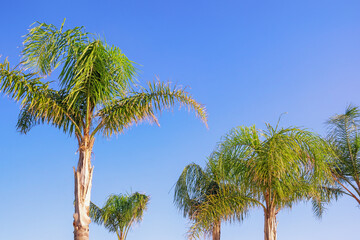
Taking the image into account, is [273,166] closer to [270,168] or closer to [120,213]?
[270,168]

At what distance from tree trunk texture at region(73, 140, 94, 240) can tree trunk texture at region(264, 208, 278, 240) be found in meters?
4.24

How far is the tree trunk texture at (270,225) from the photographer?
9766mm

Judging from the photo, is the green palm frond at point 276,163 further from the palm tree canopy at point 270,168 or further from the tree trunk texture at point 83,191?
the tree trunk texture at point 83,191

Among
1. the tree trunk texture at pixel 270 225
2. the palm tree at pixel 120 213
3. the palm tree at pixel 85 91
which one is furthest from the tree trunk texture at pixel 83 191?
the palm tree at pixel 120 213

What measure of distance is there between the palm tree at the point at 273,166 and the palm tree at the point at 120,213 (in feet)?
24.2

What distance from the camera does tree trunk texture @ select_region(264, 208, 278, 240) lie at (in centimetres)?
977

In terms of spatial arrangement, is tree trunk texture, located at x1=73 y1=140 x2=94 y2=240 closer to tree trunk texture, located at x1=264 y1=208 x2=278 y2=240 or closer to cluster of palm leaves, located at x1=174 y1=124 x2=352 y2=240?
cluster of palm leaves, located at x1=174 y1=124 x2=352 y2=240

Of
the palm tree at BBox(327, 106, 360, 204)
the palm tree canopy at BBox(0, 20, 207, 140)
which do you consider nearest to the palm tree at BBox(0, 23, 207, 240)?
the palm tree canopy at BBox(0, 20, 207, 140)

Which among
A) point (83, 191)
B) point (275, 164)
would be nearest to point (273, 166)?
point (275, 164)

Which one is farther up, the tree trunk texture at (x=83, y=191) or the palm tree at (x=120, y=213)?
the palm tree at (x=120, y=213)

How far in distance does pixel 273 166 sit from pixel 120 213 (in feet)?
29.9

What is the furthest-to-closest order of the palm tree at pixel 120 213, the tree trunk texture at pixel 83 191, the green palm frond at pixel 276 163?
the palm tree at pixel 120 213 < the green palm frond at pixel 276 163 < the tree trunk texture at pixel 83 191

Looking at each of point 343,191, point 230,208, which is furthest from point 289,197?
point 343,191

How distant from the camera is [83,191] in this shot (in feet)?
26.4
